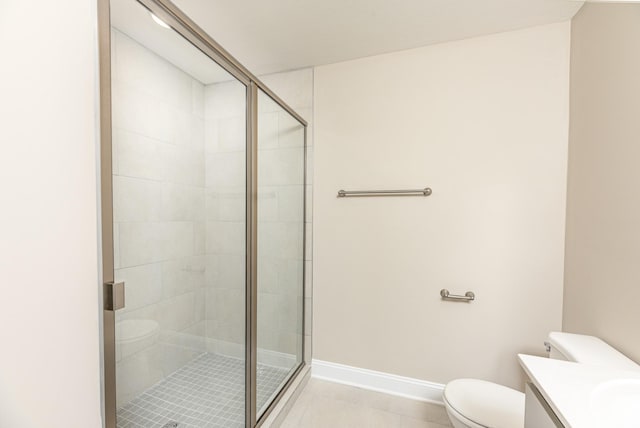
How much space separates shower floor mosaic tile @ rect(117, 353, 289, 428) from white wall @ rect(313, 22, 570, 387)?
757 mm

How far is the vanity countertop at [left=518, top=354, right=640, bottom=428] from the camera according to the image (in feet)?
2.08

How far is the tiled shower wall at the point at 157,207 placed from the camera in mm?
879

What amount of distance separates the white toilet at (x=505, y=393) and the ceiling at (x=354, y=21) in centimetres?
163

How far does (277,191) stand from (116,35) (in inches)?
41.2

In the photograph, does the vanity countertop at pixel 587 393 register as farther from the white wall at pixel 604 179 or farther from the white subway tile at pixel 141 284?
the white subway tile at pixel 141 284

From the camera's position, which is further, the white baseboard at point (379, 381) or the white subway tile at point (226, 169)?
the white baseboard at point (379, 381)

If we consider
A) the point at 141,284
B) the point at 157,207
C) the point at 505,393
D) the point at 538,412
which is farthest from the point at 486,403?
the point at 157,207

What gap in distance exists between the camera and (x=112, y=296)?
75 cm

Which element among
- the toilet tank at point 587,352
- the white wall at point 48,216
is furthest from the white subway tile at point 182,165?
the toilet tank at point 587,352

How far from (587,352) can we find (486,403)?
483 mm

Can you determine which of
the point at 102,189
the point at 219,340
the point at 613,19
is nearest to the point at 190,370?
the point at 219,340

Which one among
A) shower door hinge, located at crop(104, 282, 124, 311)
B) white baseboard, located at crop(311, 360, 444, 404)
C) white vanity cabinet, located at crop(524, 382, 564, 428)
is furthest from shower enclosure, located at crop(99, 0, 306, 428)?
white vanity cabinet, located at crop(524, 382, 564, 428)

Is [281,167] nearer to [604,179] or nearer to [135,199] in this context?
[135,199]

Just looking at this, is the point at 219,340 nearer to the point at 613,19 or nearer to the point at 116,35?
the point at 116,35
